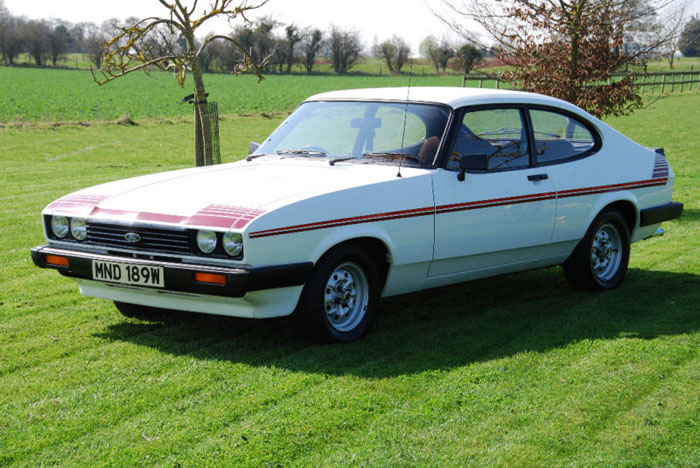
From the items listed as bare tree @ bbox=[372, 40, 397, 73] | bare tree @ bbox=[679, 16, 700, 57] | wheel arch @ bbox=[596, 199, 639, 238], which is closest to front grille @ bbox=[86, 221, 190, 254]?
wheel arch @ bbox=[596, 199, 639, 238]

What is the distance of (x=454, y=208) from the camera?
19.7 ft

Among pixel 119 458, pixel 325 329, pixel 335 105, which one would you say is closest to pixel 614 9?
pixel 335 105

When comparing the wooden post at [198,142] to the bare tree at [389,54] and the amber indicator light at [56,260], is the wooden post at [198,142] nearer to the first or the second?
the bare tree at [389,54]

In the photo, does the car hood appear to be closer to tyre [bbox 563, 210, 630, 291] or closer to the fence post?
tyre [bbox 563, 210, 630, 291]

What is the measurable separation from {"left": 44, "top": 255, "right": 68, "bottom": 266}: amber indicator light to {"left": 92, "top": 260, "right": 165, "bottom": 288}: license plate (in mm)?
281

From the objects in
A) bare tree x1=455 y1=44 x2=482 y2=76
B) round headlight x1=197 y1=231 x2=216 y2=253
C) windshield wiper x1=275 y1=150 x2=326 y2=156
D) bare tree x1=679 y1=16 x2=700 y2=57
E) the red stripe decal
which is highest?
bare tree x1=679 y1=16 x2=700 y2=57

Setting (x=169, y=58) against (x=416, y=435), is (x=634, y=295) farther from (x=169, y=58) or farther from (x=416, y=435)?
(x=169, y=58)

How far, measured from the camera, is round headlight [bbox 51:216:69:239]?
5.64 m

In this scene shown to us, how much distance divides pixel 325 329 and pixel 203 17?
19.2ft

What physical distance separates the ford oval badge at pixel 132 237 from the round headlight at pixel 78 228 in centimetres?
43

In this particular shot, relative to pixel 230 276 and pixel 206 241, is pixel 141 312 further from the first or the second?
pixel 230 276

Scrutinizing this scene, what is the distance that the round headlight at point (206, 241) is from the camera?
5000 mm

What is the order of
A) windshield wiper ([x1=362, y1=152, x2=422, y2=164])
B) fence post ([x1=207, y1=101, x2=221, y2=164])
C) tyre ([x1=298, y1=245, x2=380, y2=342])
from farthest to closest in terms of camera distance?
fence post ([x1=207, y1=101, x2=221, y2=164]) → windshield wiper ([x1=362, y1=152, x2=422, y2=164]) → tyre ([x1=298, y1=245, x2=380, y2=342])

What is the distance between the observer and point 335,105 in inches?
267
